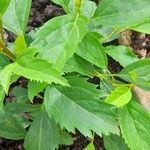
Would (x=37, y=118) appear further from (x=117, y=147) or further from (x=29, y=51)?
(x=29, y=51)

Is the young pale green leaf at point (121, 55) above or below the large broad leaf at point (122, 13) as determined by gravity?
below

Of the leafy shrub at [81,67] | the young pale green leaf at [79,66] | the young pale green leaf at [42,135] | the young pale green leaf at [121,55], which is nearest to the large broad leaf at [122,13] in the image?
the leafy shrub at [81,67]

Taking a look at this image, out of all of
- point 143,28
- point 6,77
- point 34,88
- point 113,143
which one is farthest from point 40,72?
point 113,143

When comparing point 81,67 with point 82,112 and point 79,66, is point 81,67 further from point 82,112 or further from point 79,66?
point 82,112

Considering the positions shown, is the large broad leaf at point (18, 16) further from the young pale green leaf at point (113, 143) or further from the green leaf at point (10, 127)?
the young pale green leaf at point (113, 143)

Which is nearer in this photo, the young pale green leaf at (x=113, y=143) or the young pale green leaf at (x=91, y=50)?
the young pale green leaf at (x=91, y=50)

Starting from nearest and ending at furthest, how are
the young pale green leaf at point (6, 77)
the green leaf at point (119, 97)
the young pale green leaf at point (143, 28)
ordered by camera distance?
the young pale green leaf at point (6, 77)
the green leaf at point (119, 97)
the young pale green leaf at point (143, 28)

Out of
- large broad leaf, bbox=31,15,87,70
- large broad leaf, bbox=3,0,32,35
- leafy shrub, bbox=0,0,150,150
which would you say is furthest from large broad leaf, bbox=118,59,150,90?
large broad leaf, bbox=3,0,32,35
